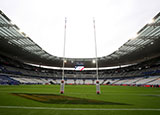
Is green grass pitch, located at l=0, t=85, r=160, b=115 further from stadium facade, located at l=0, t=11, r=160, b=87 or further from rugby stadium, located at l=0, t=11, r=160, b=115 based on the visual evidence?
stadium facade, located at l=0, t=11, r=160, b=87

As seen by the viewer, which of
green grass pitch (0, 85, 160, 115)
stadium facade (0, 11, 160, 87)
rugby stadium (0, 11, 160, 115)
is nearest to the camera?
green grass pitch (0, 85, 160, 115)

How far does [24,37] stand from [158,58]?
175 feet

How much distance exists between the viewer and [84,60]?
5666cm

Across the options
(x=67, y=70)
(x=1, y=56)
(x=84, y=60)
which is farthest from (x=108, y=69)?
(x=1, y=56)

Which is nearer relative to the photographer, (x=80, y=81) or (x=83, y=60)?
(x=83, y=60)

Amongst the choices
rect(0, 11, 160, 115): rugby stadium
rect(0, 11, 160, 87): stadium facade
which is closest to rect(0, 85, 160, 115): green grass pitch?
rect(0, 11, 160, 115): rugby stadium

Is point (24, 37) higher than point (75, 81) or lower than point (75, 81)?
higher


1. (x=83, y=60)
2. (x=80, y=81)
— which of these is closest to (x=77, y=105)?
(x=83, y=60)

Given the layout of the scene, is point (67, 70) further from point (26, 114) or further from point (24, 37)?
point (26, 114)

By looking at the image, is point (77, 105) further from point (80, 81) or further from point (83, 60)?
point (80, 81)

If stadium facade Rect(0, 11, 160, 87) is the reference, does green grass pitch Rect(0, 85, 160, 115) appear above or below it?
below

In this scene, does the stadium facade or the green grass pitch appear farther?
the stadium facade

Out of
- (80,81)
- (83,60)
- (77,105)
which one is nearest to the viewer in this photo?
(77,105)

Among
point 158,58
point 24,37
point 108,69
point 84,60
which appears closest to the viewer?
point 24,37
